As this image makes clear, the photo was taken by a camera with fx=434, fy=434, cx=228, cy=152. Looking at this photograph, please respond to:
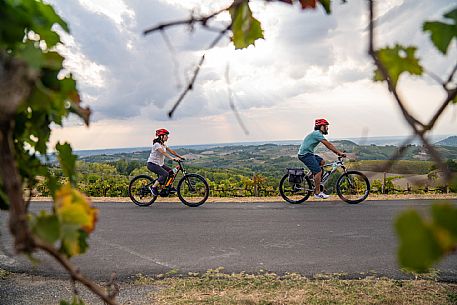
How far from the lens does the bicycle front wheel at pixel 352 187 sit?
895 cm

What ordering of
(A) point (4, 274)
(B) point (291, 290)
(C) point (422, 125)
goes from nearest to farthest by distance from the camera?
(C) point (422, 125), (B) point (291, 290), (A) point (4, 274)

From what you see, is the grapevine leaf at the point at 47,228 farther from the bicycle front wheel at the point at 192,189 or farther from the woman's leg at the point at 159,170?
the woman's leg at the point at 159,170

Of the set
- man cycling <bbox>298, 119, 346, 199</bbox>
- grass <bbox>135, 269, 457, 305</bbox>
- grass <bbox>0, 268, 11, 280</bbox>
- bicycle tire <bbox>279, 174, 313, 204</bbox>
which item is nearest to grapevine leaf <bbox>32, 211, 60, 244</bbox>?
grass <bbox>135, 269, 457, 305</bbox>

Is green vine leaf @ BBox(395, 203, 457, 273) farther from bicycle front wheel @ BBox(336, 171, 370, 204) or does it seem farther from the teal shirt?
bicycle front wheel @ BBox(336, 171, 370, 204)

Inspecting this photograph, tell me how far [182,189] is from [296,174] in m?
2.49

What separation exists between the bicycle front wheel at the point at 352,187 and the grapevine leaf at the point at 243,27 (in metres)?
8.18

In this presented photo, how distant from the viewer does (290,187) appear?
9578 millimetres

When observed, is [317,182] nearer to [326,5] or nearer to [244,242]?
[244,242]

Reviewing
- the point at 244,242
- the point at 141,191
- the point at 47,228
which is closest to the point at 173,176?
the point at 141,191

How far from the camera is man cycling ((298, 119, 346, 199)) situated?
8.65 meters

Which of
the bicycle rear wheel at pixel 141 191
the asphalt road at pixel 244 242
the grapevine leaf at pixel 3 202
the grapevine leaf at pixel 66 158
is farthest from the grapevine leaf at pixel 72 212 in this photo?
the bicycle rear wheel at pixel 141 191

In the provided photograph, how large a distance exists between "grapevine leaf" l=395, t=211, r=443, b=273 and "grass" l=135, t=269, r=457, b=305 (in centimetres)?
405

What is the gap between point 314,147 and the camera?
346 inches

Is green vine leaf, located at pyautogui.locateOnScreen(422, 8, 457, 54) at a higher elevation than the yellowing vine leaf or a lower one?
higher
